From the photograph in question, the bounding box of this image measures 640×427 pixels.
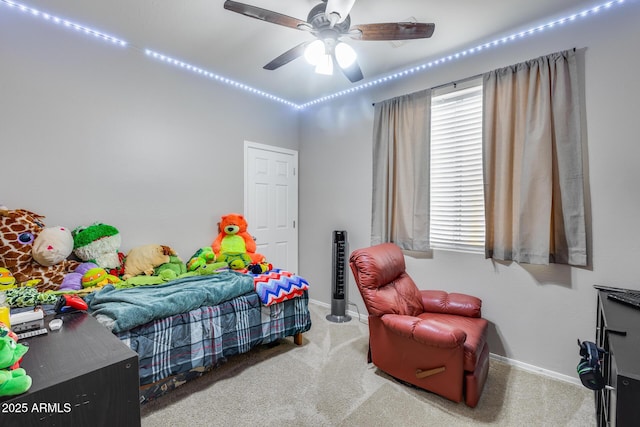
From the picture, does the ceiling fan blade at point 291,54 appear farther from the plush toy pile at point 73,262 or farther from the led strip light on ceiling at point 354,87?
the plush toy pile at point 73,262

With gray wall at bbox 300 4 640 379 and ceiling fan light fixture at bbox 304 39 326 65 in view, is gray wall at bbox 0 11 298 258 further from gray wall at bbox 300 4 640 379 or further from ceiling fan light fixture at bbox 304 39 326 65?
gray wall at bbox 300 4 640 379

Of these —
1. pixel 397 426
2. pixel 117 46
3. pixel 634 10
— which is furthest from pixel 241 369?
pixel 634 10

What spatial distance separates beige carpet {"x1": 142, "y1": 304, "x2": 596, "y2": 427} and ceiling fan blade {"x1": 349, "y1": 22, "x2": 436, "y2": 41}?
2368 millimetres

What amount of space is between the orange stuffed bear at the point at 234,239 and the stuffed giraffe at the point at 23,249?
1324mm

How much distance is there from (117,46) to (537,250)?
3835 mm

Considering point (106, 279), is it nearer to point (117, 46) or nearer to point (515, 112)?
point (117, 46)

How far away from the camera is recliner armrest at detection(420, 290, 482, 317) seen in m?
2.39

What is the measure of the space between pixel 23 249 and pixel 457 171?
3.45 meters

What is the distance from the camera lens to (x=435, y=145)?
115 inches

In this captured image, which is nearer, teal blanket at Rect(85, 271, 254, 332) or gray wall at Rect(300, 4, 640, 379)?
teal blanket at Rect(85, 271, 254, 332)

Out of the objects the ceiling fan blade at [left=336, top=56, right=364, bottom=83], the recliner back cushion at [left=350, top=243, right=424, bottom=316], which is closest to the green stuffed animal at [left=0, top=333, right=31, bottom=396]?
the recliner back cushion at [left=350, top=243, right=424, bottom=316]

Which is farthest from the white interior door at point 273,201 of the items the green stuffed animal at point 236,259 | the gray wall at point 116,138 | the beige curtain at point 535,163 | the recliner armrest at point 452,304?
the beige curtain at point 535,163

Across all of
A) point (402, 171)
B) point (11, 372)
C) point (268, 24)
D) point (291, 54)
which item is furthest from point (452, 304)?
point (268, 24)

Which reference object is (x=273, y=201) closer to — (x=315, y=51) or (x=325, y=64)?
(x=325, y=64)
